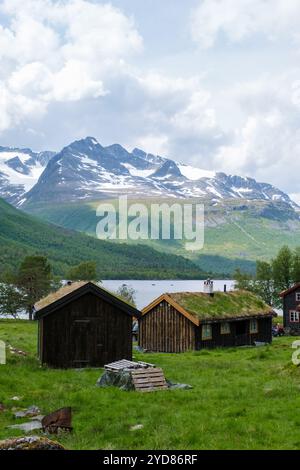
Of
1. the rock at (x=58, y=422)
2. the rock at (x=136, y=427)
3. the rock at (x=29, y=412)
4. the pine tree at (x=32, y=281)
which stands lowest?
the rock at (x=29, y=412)

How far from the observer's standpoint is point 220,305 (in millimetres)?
53562

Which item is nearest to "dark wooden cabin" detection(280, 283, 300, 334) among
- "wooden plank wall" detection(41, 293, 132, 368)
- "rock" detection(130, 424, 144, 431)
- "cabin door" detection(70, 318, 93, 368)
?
"wooden plank wall" detection(41, 293, 132, 368)

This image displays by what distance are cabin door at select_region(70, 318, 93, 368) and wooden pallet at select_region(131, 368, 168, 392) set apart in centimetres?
1002

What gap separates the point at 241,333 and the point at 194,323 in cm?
768

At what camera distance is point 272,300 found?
112m

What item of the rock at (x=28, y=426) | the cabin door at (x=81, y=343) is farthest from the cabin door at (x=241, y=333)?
the rock at (x=28, y=426)

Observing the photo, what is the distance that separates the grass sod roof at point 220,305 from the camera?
1987 inches

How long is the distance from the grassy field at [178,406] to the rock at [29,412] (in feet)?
1.17

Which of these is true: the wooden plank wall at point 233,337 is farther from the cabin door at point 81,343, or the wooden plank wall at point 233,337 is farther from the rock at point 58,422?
the rock at point 58,422

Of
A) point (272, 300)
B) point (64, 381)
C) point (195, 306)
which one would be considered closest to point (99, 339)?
point (64, 381)

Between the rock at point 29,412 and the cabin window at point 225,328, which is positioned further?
the cabin window at point 225,328

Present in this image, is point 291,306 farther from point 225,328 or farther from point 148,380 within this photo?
point 148,380
